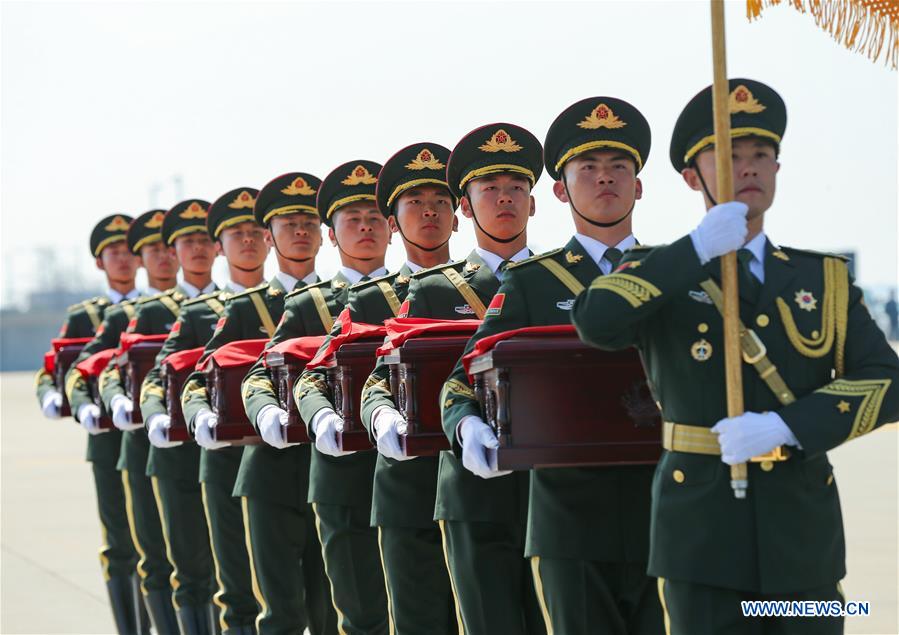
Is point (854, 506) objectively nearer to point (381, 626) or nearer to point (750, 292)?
point (381, 626)

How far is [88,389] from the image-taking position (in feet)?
30.7

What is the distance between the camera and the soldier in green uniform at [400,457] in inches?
221

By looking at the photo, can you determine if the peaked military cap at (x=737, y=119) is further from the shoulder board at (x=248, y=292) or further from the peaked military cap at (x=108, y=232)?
the peaked military cap at (x=108, y=232)

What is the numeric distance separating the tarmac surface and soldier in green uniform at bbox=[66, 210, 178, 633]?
609 millimetres

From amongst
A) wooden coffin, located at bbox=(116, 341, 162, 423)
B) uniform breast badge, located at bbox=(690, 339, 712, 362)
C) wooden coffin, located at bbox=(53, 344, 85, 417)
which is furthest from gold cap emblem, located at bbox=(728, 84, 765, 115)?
wooden coffin, located at bbox=(53, 344, 85, 417)

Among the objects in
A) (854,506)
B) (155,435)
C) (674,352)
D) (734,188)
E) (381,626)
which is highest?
(734,188)

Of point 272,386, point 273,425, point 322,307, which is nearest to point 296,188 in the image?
point 322,307

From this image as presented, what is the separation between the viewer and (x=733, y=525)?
3807mm

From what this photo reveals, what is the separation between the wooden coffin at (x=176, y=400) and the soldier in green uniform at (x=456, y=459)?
205 cm

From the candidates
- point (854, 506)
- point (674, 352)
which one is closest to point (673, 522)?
point (674, 352)

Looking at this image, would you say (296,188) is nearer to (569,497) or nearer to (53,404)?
(569,497)

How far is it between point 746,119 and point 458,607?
196cm

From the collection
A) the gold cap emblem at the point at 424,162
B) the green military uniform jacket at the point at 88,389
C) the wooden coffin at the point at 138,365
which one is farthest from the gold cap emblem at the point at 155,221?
the gold cap emblem at the point at 424,162

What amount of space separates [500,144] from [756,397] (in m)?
1.99
